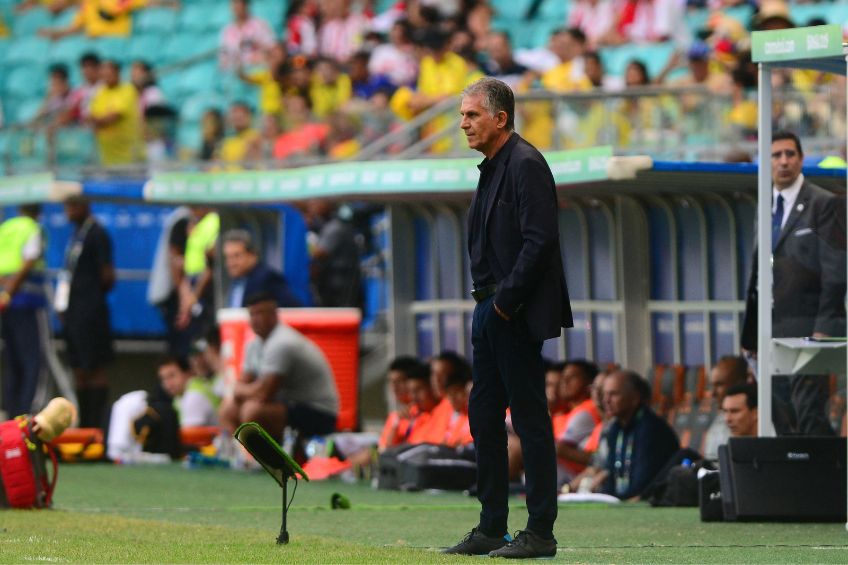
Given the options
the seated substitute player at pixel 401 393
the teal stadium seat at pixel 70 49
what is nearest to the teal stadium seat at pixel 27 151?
the teal stadium seat at pixel 70 49

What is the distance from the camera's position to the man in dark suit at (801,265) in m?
10.8

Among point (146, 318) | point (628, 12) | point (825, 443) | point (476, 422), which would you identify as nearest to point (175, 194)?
point (146, 318)

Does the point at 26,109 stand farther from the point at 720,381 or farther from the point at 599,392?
the point at 720,381

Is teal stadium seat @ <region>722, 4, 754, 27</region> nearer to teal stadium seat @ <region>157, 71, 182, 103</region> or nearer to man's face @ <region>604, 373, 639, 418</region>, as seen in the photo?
man's face @ <region>604, 373, 639, 418</region>

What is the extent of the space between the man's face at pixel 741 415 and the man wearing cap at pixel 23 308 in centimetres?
871

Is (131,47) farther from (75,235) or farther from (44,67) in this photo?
(75,235)

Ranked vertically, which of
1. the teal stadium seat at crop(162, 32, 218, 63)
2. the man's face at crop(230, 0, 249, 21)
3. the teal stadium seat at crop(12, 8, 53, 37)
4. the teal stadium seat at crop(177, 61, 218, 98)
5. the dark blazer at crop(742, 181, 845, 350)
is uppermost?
the teal stadium seat at crop(12, 8, 53, 37)

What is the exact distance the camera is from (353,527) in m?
10.6

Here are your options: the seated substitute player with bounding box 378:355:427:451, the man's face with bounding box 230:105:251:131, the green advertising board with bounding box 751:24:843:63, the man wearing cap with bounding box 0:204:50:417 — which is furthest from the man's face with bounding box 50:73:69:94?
the green advertising board with bounding box 751:24:843:63

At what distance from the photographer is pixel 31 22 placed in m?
26.7

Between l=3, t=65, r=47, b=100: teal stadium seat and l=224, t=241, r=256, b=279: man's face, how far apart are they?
9633 millimetres

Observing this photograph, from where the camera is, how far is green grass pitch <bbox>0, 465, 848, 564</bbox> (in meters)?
8.57

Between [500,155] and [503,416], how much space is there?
1.11 m

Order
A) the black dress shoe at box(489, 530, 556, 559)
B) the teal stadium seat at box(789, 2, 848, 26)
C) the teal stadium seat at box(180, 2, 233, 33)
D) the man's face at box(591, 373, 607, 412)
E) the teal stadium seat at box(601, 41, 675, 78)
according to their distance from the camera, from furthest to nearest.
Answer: the teal stadium seat at box(180, 2, 233, 33) < the teal stadium seat at box(601, 41, 675, 78) < the teal stadium seat at box(789, 2, 848, 26) < the man's face at box(591, 373, 607, 412) < the black dress shoe at box(489, 530, 556, 559)
